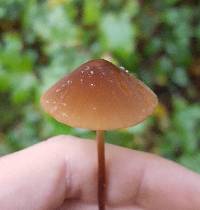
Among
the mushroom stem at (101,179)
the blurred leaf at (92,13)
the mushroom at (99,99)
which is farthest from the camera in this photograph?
the blurred leaf at (92,13)

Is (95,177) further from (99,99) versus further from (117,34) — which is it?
(117,34)

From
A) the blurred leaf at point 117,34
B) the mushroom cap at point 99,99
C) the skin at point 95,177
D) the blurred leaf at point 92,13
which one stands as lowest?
the skin at point 95,177

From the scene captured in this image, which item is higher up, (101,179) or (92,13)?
(92,13)

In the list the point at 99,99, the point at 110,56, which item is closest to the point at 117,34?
the point at 110,56

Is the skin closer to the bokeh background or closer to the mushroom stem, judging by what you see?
the mushroom stem

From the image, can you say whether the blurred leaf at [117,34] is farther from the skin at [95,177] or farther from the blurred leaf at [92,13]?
the skin at [95,177]

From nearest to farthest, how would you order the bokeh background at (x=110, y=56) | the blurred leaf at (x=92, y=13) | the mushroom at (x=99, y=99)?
the mushroom at (x=99, y=99) → the bokeh background at (x=110, y=56) → the blurred leaf at (x=92, y=13)

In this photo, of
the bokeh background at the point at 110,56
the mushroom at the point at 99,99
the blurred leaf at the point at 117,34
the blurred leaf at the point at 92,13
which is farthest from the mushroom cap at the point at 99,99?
the blurred leaf at the point at 92,13
